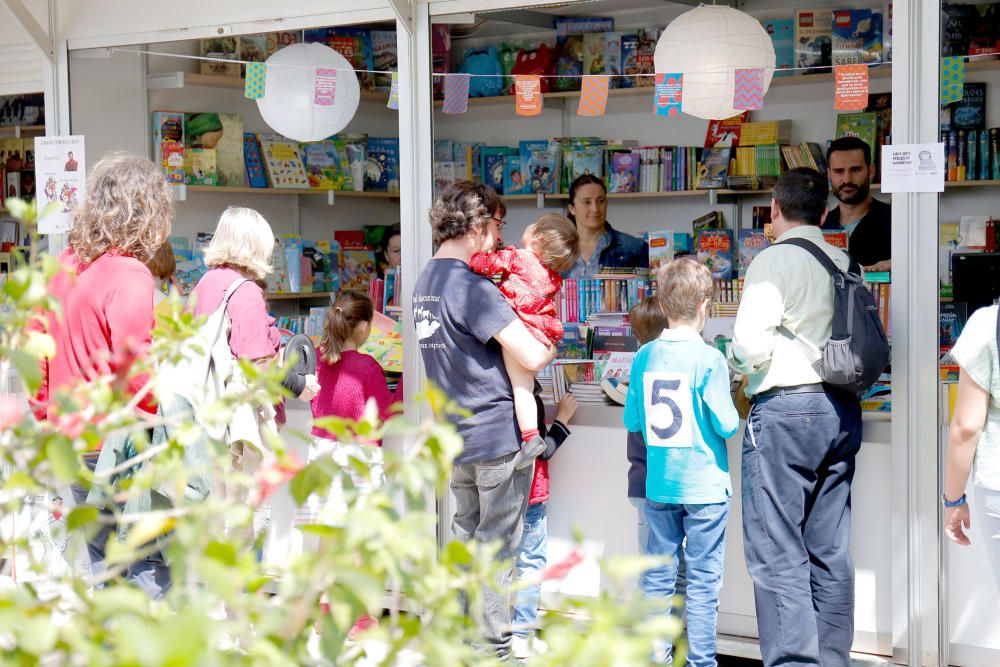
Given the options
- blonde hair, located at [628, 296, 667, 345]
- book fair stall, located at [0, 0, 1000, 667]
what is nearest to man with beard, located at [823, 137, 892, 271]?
book fair stall, located at [0, 0, 1000, 667]

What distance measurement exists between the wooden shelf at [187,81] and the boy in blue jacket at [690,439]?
3053 millimetres

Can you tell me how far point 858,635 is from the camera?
351 cm

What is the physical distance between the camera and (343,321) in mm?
3867

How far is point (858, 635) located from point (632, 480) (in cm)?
86

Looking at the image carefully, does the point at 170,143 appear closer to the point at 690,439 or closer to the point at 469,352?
the point at 469,352

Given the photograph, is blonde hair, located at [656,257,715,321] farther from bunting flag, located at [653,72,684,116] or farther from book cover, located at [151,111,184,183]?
book cover, located at [151,111,184,183]

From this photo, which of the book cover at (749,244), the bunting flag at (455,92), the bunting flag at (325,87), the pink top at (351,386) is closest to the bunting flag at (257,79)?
the bunting flag at (325,87)

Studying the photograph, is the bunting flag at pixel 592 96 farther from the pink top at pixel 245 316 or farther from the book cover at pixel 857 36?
the book cover at pixel 857 36

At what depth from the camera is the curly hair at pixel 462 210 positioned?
328 centimetres

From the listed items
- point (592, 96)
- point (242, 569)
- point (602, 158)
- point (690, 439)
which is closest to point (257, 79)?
point (592, 96)

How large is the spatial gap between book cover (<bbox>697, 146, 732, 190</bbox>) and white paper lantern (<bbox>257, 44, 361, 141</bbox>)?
96.5 inches

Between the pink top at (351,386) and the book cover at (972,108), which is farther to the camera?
the book cover at (972,108)

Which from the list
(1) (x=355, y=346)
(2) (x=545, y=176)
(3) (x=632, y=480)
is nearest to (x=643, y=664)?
(3) (x=632, y=480)

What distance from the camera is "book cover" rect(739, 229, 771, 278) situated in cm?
604
